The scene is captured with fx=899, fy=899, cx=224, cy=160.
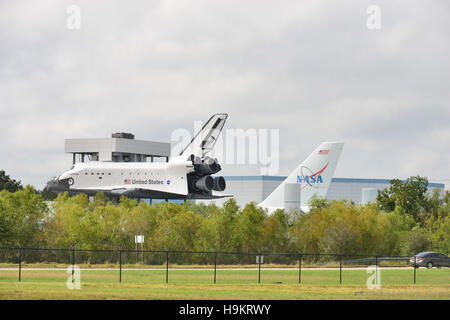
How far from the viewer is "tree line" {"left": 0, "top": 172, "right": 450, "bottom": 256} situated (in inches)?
3346

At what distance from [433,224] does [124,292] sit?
75864mm

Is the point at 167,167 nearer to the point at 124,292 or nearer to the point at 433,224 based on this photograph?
the point at 433,224

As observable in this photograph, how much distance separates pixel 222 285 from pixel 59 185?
99545mm

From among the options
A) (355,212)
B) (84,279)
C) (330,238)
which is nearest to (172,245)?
(330,238)

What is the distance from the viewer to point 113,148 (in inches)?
5797

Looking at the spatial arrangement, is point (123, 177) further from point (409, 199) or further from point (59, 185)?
point (409, 199)

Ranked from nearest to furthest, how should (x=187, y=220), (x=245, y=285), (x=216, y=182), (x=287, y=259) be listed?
(x=245, y=285), (x=287, y=259), (x=187, y=220), (x=216, y=182)

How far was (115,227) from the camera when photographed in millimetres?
88250

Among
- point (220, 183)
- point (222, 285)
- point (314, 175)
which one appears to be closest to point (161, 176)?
point (220, 183)

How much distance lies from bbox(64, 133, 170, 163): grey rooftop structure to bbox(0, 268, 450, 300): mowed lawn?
86.4 metres

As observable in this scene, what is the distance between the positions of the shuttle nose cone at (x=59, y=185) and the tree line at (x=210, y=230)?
43473mm

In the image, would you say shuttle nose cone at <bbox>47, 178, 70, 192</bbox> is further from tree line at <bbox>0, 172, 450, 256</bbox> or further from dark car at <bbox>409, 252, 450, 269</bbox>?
dark car at <bbox>409, 252, 450, 269</bbox>

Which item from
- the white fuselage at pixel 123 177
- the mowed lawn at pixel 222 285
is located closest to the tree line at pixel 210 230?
the mowed lawn at pixel 222 285

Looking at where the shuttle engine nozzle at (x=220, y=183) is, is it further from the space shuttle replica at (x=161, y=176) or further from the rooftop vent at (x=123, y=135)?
the rooftop vent at (x=123, y=135)
